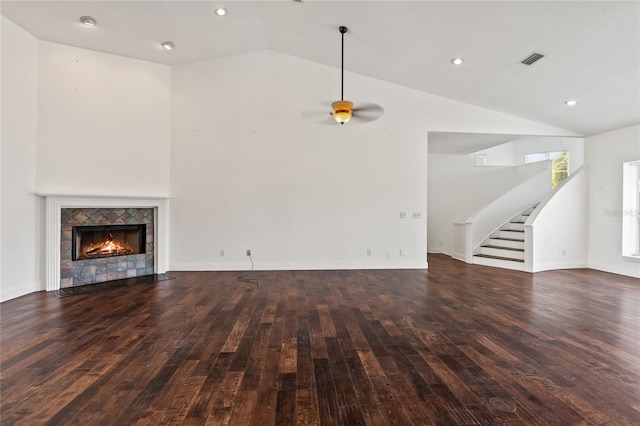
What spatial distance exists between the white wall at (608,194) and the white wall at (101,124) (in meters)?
8.68

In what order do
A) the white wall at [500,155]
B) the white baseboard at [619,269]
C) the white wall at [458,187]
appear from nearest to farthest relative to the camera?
1. the white baseboard at [619,269]
2. the white wall at [458,187]
3. the white wall at [500,155]

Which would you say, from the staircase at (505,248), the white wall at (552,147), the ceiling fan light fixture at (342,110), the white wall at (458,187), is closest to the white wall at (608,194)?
the staircase at (505,248)

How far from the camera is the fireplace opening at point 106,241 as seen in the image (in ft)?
15.9

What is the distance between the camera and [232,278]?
5.18 metres

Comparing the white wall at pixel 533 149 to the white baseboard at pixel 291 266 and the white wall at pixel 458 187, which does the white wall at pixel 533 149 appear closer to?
the white wall at pixel 458 187

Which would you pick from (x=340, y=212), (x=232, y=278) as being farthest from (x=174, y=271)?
(x=340, y=212)

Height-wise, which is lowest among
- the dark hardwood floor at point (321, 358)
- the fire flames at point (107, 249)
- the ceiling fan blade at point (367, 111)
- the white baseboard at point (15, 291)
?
the dark hardwood floor at point (321, 358)

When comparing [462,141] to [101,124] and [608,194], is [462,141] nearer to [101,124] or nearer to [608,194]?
[608,194]

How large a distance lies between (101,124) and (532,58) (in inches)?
266

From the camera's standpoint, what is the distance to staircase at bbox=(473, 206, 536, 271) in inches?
245

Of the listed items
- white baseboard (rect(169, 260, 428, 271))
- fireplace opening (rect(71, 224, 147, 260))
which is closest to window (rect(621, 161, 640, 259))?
white baseboard (rect(169, 260, 428, 271))

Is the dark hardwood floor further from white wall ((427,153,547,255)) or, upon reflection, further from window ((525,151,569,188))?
window ((525,151,569,188))

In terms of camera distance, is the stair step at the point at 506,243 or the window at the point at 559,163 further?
the window at the point at 559,163

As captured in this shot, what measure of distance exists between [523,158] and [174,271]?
1148cm
